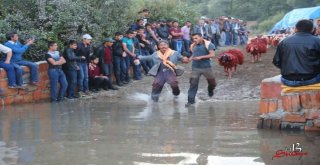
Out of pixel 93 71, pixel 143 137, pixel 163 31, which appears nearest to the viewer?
pixel 143 137

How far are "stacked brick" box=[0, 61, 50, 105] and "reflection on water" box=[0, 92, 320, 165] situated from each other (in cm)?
115

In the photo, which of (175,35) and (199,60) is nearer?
(199,60)

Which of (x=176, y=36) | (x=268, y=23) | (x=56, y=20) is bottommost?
(x=176, y=36)

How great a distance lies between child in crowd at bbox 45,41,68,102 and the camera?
12914 millimetres

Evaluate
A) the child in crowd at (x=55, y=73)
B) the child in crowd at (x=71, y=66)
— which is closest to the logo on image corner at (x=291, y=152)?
the child in crowd at (x=55, y=73)

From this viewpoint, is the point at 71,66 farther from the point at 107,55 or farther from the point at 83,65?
the point at 107,55

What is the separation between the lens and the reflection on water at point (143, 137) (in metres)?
6.20

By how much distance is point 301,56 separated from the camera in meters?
7.25

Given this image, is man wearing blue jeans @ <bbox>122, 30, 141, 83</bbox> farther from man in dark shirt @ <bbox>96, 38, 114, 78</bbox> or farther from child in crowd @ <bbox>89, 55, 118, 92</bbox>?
child in crowd @ <bbox>89, 55, 118, 92</bbox>

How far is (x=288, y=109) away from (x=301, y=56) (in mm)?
869

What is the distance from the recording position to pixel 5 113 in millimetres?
10570

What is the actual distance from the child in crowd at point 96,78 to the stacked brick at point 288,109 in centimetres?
699

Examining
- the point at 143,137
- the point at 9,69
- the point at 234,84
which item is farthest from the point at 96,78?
the point at 143,137

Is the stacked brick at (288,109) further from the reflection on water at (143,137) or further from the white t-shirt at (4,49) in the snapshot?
the white t-shirt at (4,49)
